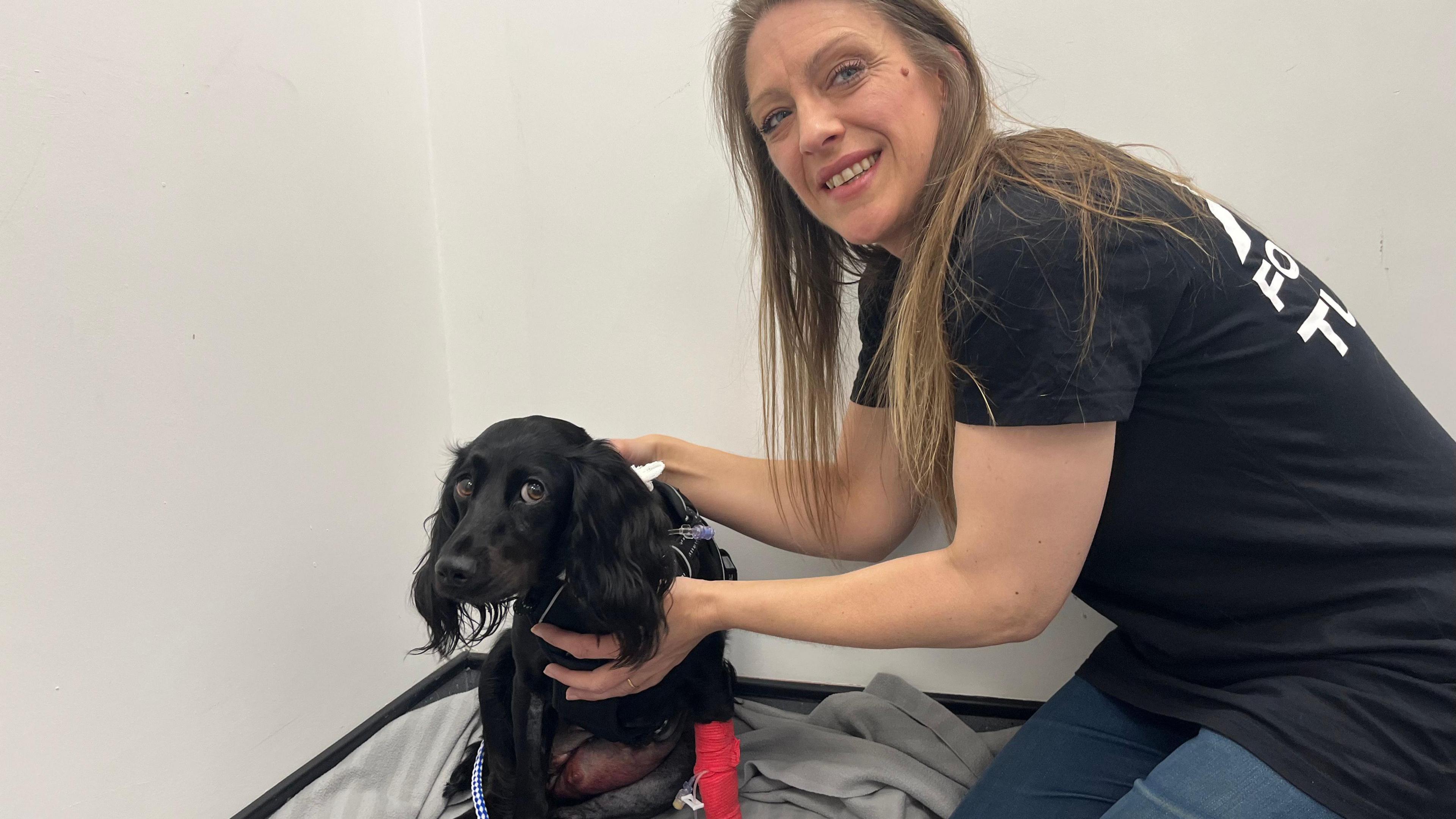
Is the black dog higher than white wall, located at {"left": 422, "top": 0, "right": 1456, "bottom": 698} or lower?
lower

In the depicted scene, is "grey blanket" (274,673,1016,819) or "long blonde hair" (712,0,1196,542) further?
"grey blanket" (274,673,1016,819)

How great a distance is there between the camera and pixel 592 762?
3.92ft

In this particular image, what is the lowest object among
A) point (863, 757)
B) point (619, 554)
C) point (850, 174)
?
point (863, 757)

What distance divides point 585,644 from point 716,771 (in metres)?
0.31

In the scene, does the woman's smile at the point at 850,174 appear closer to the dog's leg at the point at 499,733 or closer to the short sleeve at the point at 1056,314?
the short sleeve at the point at 1056,314

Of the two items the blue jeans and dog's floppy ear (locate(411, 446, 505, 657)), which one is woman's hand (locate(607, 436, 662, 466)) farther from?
the blue jeans

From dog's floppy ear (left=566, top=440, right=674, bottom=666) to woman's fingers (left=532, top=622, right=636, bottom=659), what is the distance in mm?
29

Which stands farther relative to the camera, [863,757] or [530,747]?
[863,757]

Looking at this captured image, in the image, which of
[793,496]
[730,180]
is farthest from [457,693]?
[730,180]

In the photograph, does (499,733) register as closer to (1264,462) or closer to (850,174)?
(850,174)

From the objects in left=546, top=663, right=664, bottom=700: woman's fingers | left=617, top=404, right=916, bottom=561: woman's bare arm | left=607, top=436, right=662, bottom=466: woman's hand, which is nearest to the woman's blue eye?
left=617, top=404, right=916, bottom=561: woman's bare arm

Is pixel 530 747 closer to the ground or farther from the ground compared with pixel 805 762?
farther from the ground

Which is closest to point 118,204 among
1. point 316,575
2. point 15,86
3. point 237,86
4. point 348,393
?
point 15,86

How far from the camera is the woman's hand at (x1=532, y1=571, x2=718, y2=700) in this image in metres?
0.99
